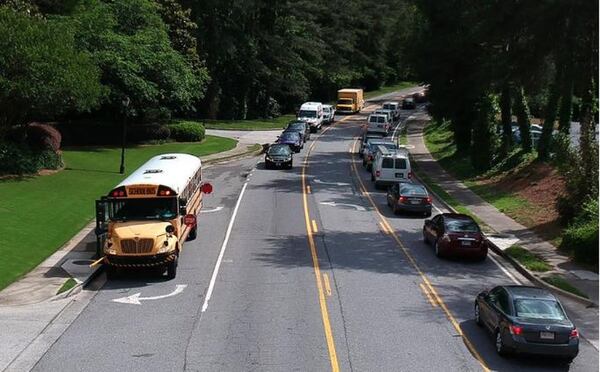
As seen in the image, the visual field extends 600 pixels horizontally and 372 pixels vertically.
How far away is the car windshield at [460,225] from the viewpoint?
26688 millimetres

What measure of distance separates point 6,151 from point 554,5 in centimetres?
2609

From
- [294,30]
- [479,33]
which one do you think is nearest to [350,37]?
[294,30]

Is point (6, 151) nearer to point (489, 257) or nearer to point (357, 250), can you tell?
point (357, 250)

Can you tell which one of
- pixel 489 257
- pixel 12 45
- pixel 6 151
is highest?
pixel 12 45

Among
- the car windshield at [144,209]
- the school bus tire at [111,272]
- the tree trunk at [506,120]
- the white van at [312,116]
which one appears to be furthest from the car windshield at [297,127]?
the school bus tire at [111,272]

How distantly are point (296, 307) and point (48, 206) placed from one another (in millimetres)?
15577

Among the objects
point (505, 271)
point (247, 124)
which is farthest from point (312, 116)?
point (505, 271)

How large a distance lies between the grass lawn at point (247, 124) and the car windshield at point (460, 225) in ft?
163

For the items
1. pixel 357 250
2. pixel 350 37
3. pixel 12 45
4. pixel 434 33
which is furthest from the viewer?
pixel 350 37

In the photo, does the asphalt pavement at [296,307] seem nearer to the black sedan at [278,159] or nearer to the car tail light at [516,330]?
the car tail light at [516,330]

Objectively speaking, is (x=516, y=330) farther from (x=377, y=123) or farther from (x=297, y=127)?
(x=377, y=123)

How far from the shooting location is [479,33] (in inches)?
1366

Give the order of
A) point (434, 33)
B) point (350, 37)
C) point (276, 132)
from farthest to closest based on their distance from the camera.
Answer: point (350, 37) < point (276, 132) < point (434, 33)

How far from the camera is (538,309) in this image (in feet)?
53.5
